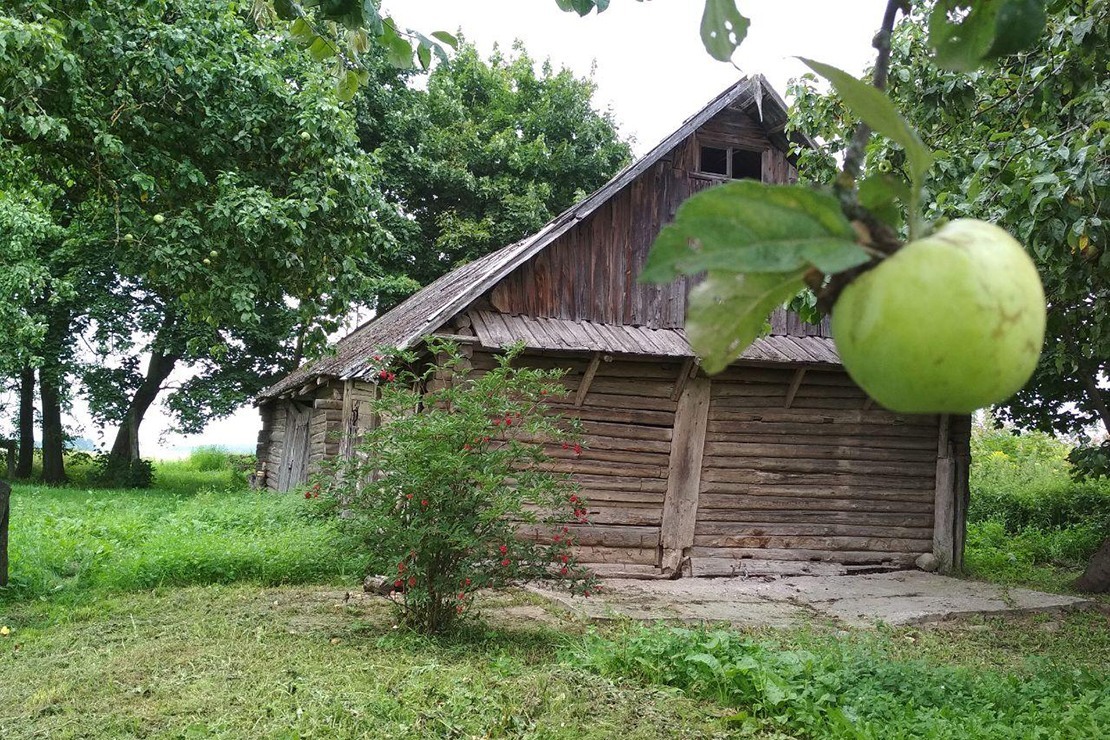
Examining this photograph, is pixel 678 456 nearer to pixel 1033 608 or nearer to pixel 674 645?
pixel 1033 608

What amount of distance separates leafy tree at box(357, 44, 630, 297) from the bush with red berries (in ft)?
42.1

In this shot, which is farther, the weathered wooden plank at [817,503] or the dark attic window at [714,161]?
the dark attic window at [714,161]

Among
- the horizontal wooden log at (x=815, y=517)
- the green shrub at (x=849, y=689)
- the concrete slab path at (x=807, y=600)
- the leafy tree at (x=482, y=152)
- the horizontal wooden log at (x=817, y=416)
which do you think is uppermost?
the leafy tree at (x=482, y=152)

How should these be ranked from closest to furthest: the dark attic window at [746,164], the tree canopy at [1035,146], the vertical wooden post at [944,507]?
the tree canopy at [1035,146]
the vertical wooden post at [944,507]
the dark attic window at [746,164]

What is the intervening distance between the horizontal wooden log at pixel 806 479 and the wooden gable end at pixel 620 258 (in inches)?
71.7

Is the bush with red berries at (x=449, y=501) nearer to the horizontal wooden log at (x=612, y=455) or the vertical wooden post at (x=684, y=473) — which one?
the horizontal wooden log at (x=612, y=455)

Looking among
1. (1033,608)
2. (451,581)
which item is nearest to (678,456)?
(1033,608)

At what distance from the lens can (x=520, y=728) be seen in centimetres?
457

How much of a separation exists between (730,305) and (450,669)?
5289 mm

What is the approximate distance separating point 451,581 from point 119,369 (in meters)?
16.9

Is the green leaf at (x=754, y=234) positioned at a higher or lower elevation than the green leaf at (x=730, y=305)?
higher

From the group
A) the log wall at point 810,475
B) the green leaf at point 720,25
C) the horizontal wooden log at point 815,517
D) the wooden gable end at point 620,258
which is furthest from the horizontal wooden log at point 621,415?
the green leaf at point 720,25

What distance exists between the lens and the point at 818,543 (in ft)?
35.6

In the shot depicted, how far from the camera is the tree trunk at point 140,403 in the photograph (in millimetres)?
20750
